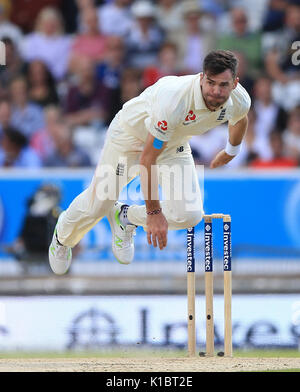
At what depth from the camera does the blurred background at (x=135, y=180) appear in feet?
28.3

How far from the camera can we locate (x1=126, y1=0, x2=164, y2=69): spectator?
Result: 37.2 feet

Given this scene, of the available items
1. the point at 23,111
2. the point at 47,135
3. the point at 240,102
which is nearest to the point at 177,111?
the point at 240,102

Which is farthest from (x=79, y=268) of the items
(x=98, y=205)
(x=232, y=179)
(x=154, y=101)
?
(x=154, y=101)

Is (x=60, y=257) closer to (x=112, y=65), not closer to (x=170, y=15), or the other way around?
(x=112, y=65)

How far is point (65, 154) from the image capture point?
10.7 meters

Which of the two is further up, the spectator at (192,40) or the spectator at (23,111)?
the spectator at (192,40)

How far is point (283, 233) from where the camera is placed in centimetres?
986

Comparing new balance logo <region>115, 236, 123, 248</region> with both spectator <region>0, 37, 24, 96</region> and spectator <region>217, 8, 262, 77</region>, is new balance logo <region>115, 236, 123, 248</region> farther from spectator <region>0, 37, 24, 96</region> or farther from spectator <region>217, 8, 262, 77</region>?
spectator <region>217, 8, 262, 77</region>

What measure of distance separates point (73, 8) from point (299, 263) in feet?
14.4

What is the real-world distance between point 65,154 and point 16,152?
23.4 inches

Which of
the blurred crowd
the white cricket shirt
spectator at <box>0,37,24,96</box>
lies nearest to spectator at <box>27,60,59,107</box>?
the blurred crowd

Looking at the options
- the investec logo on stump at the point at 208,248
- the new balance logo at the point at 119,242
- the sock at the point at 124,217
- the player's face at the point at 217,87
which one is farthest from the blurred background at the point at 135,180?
the player's face at the point at 217,87

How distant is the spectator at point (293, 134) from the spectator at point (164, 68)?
142cm

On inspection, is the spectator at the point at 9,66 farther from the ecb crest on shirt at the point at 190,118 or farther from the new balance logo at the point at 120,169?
the ecb crest on shirt at the point at 190,118
